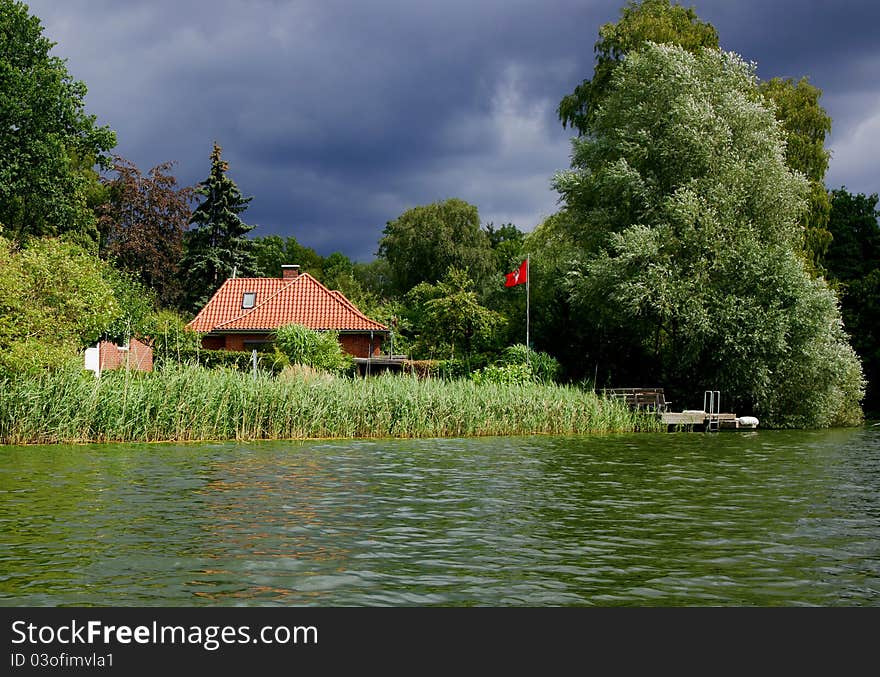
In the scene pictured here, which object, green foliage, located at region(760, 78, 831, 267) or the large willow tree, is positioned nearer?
the large willow tree

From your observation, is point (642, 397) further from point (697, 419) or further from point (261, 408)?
point (261, 408)

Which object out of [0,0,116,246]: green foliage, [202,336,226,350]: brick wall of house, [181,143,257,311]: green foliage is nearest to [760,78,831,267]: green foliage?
[202,336,226,350]: brick wall of house

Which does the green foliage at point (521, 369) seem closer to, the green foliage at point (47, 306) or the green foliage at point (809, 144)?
the green foliage at point (809, 144)

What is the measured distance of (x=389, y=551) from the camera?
9328mm

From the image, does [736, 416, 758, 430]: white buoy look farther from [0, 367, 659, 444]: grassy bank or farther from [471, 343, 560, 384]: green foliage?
[0, 367, 659, 444]: grassy bank

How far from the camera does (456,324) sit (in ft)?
131

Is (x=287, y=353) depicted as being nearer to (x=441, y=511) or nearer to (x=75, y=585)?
(x=441, y=511)

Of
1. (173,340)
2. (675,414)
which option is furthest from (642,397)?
(173,340)

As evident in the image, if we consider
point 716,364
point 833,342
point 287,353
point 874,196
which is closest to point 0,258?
point 287,353

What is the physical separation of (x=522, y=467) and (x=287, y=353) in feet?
57.8

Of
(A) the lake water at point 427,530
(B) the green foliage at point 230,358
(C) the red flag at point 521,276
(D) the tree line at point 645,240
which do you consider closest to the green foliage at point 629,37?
(D) the tree line at point 645,240

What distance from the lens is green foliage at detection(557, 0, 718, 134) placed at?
3900cm

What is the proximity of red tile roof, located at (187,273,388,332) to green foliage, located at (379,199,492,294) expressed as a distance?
17.2 meters

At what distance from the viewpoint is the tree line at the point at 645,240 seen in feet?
103
